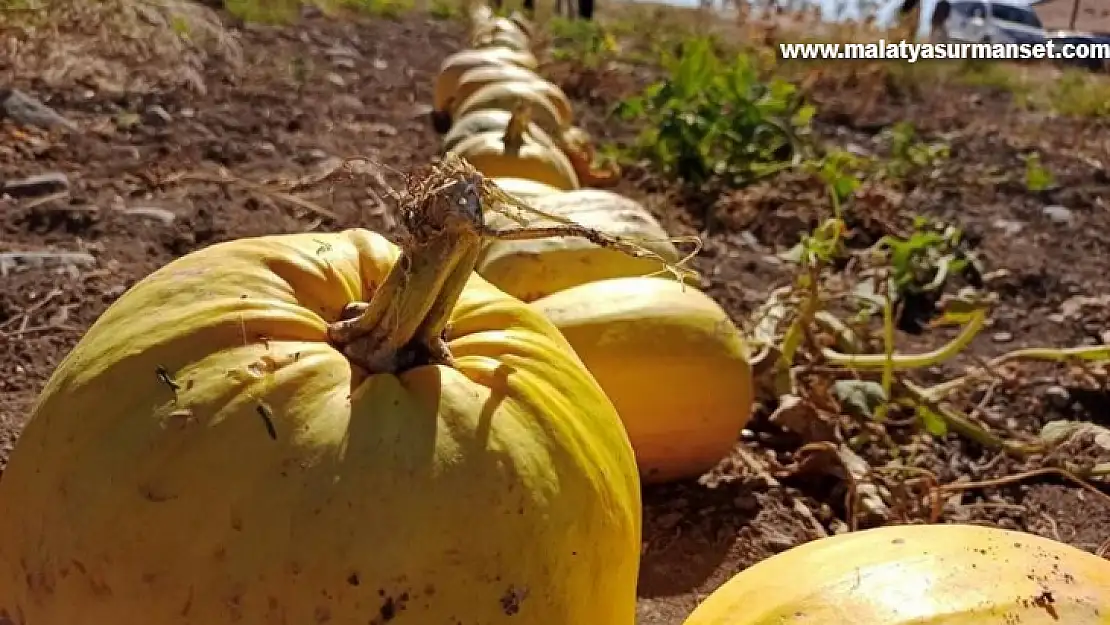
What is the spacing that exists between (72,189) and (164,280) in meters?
3.43

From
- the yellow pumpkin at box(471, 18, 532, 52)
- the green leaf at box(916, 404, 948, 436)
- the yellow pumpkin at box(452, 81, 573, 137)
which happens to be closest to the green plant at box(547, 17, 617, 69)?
the yellow pumpkin at box(471, 18, 532, 52)

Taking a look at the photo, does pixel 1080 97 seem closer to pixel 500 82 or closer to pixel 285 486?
pixel 500 82

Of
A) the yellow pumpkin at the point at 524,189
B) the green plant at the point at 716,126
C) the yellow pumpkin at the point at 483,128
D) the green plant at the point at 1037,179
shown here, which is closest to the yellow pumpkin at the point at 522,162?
the yellow pumpkin at the point at 483,128

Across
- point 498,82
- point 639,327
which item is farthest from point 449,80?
point 639,327

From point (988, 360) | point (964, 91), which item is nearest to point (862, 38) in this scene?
point (964, 91)

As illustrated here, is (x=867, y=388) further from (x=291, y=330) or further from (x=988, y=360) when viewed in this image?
(x=291, y=330)

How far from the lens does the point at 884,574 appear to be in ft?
5.70

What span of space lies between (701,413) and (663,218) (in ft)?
10.8

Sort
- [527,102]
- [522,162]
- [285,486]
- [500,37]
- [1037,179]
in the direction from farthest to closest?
[500,37] → [1037,179] → [527,102] → [522,162] → [285,486]

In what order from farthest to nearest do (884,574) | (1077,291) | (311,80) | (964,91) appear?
(964,91) → (311,80) → (1077,291) → (884,574)

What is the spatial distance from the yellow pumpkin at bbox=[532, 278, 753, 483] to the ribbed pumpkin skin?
1.10 m

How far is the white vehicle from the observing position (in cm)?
2659

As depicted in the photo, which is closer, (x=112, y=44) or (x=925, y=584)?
(x=925, y=584)

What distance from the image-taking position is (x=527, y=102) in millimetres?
6559
